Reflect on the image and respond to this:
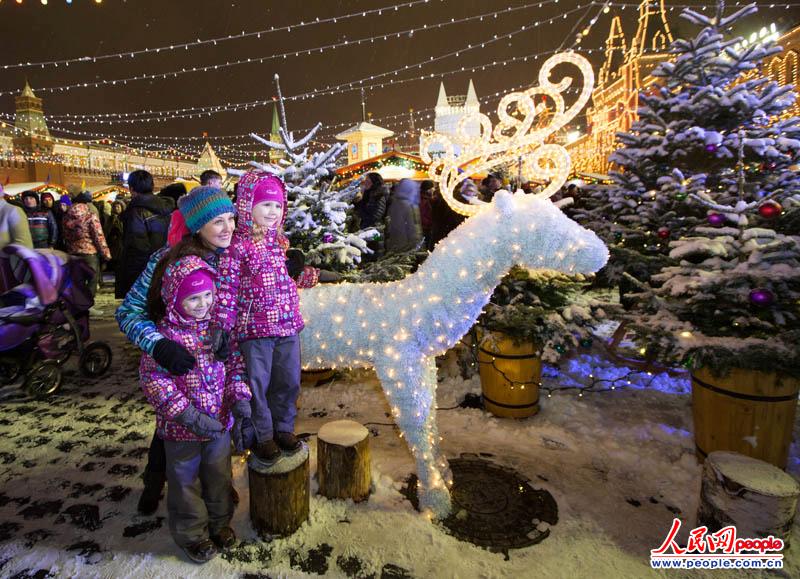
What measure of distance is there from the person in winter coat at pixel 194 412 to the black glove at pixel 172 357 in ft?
0.49

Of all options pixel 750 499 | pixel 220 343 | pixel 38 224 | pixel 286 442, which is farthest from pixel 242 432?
pixel 38 224

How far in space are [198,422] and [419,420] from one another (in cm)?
114

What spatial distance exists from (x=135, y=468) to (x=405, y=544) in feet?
6.86

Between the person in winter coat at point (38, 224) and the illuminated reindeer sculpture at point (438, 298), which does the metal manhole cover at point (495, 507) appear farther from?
the person in winter coat at point (38, 224)

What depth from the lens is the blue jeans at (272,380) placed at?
7.69 ft

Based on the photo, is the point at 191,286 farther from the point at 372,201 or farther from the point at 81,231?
the point at 81,231

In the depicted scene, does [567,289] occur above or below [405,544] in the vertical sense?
above

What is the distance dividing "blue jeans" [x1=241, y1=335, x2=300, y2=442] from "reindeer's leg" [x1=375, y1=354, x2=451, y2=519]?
526mm

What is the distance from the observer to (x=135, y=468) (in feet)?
10.3

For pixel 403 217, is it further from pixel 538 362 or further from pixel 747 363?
pixel 747 363

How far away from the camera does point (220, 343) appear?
225 cm

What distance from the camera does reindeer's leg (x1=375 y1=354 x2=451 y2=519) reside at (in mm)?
2490

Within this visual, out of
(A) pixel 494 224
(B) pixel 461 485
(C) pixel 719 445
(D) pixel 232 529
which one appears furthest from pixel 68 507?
(C) pixel 719 445

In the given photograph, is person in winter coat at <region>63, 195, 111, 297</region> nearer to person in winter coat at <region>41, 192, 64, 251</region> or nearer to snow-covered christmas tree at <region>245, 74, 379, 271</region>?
person in winter coat at <region>41, 192, 64, 251</region>
